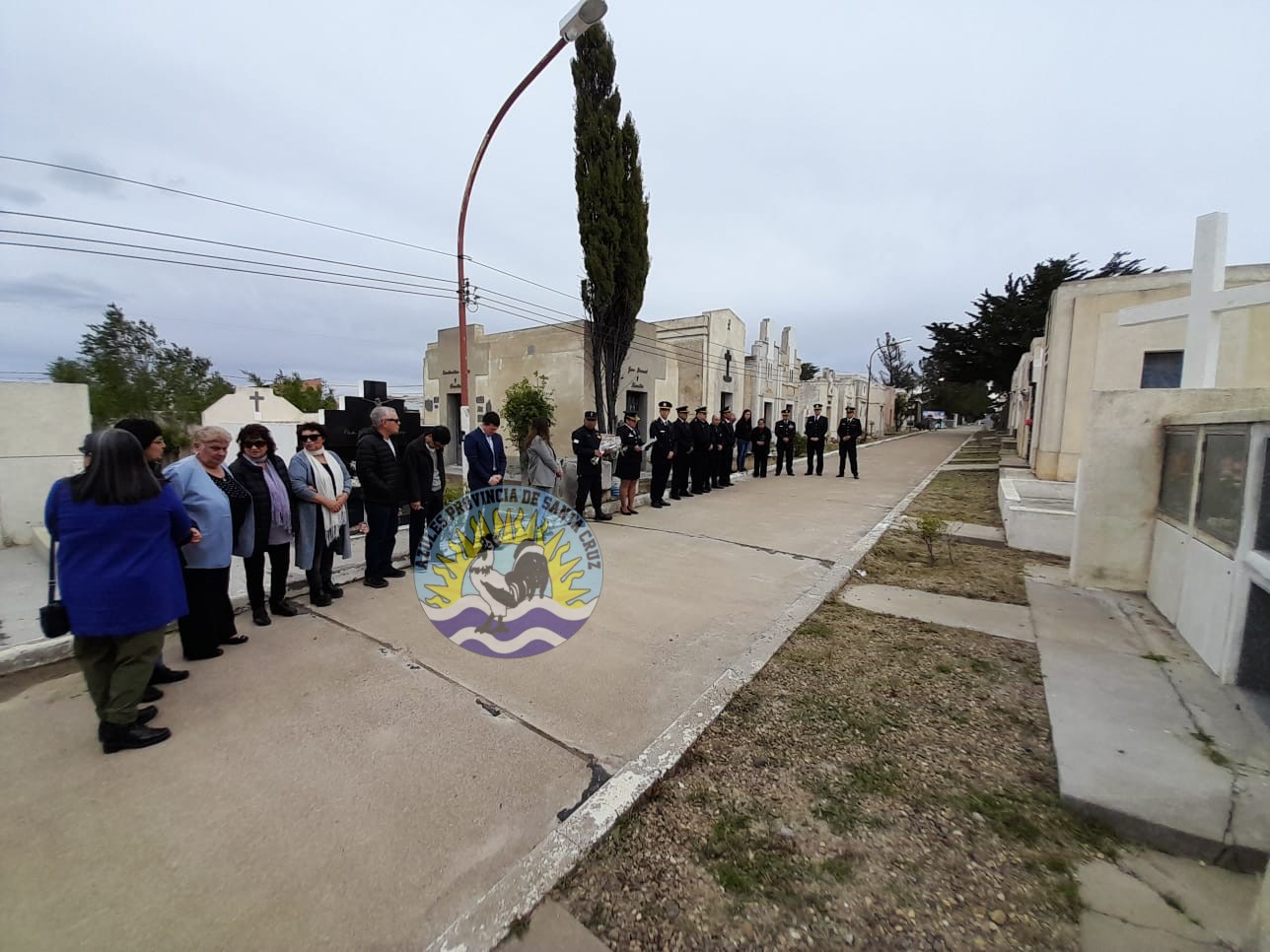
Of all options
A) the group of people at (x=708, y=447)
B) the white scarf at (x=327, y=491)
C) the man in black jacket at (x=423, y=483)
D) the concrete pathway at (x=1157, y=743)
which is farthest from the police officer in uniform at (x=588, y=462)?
the concrete pathway at (x=1157, y=743)

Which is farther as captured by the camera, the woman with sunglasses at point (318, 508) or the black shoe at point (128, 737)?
the woman with sunglasses at point (318, 508)

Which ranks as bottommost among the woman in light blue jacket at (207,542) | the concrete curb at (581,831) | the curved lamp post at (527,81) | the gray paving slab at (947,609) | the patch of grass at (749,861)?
the patch of grass at (749,861)

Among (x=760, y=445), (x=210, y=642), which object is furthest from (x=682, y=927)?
(x=760, y=445)

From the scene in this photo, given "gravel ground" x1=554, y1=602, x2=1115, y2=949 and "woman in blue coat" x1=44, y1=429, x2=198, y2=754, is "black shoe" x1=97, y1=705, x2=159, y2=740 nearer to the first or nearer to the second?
"woman in blue coat" x1=44, y1=429, x2=198, y2=754

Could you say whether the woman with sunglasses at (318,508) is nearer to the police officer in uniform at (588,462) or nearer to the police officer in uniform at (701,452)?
the police officer in uniform at (588,462)

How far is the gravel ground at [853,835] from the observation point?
1780 millimetres

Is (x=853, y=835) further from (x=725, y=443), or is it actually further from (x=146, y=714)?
(x=725, y=443)

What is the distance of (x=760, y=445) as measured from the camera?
1335 centimetres

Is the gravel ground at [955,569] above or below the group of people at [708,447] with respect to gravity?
below

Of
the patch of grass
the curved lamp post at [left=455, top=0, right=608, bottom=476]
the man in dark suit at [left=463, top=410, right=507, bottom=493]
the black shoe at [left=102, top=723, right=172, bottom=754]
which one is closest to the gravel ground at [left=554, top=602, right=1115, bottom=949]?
the patch of grass

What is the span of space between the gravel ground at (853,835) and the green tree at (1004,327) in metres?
33.1

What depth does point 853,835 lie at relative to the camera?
2.15m

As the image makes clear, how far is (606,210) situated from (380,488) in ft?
38.7

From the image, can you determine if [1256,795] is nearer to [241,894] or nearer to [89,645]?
[241,894]
